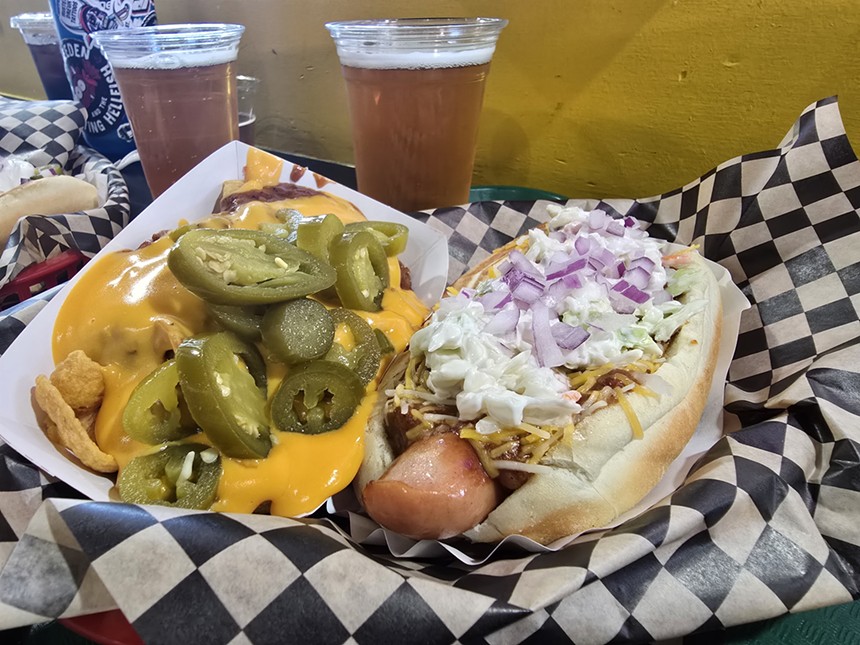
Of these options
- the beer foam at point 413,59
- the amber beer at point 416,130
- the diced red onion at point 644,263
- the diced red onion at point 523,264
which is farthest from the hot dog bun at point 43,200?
the diced red onion at point 644,263

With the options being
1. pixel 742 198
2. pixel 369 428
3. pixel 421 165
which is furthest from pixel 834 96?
pixel 369 428

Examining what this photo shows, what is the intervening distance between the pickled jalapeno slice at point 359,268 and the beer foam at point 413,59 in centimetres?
77

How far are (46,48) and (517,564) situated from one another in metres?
4.94

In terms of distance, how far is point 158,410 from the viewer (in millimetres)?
1408

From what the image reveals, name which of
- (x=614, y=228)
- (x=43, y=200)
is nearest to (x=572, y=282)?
(x=614, y=228)

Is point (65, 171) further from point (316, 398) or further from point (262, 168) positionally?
point (316, 398)

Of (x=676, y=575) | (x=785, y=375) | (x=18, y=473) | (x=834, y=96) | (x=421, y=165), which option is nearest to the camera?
(x=676, y=575)

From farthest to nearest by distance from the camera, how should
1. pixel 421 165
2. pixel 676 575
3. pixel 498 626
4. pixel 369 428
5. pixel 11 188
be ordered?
pixel 11 188 → pixel 421 165 → pixel 369 428 → pixel 676 575 → pixel 498 626

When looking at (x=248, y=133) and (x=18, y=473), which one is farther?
(x=248, y=133)

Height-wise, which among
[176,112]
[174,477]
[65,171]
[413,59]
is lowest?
[65,171]

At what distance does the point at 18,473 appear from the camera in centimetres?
139

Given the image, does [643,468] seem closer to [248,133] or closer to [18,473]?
[18,473]

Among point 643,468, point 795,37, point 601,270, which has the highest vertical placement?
point 795,37

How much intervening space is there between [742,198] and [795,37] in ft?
1.99
